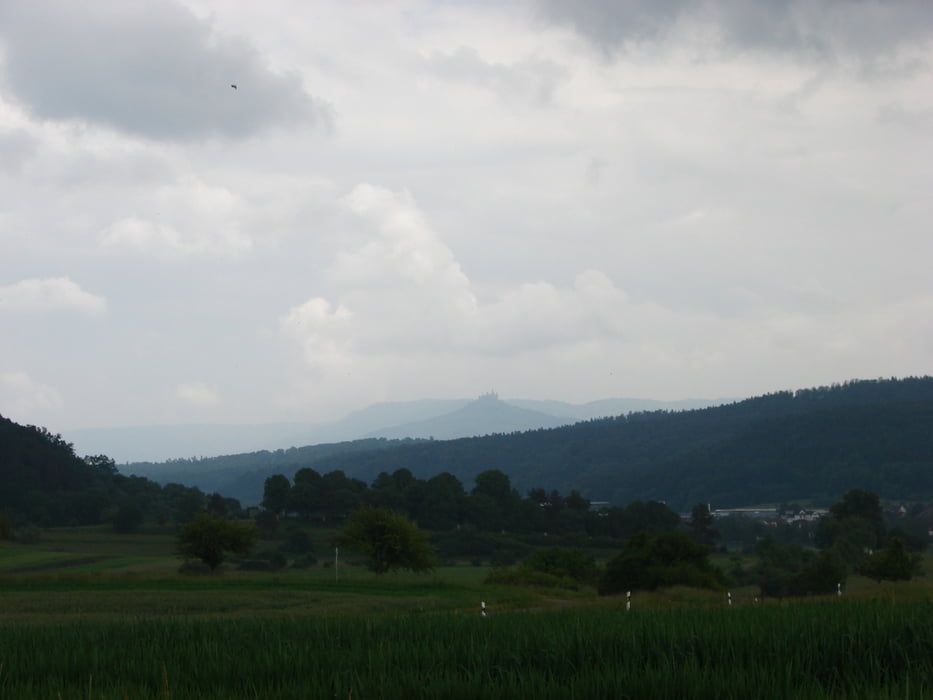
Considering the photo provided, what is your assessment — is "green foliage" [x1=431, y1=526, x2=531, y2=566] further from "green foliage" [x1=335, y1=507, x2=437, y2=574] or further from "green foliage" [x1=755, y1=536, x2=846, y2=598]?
"green foliage" [x1=335, y1=507, x2=437, y2=574]

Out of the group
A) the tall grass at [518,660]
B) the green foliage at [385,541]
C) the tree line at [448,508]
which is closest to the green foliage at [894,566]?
the green foliage at [385,541]

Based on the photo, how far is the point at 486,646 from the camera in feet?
37.4

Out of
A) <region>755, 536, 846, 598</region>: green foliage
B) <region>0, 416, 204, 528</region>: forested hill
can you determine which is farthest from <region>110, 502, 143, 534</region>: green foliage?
<region>755, 536, 846, 598</region>: green foliage

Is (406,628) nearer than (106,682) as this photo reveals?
No

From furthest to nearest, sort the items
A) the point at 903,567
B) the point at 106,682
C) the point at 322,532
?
1. the point at 322,532
2. the point at 903,567
3. the point at 106,682

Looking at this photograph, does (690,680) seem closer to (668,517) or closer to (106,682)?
(106,682)

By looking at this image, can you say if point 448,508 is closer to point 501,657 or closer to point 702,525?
point 702,525

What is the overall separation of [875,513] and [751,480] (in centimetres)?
9487

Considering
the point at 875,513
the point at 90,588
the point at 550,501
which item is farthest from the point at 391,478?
the point at 90,588

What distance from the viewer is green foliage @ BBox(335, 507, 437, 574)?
175 ft

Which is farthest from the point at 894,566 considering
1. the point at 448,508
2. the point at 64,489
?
the point at 64,489

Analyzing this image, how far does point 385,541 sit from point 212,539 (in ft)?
32.9

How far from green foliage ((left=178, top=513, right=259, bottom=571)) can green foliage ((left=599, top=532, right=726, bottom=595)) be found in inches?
826

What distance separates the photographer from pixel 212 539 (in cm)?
5344
